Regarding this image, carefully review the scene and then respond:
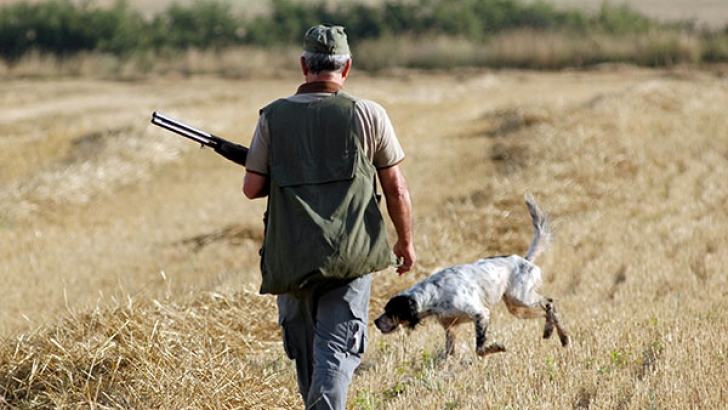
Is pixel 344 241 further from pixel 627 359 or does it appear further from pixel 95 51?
pixel 95 51

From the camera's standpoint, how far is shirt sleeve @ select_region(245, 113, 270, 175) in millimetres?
4285

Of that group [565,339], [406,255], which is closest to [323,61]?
[406,255]

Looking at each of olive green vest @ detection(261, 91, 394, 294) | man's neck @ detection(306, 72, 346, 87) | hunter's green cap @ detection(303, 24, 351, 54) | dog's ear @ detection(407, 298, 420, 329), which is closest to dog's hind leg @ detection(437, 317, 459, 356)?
dog's ear @ detection(407, 298, 420, 329)

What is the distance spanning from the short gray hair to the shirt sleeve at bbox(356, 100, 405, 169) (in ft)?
0.63

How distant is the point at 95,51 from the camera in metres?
36.1

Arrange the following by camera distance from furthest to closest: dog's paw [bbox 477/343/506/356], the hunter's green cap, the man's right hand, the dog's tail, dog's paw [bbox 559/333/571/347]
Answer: the dog's tail < dog's paw [bbox 559/333/571/347] < dog's paw [bbox 477/343/506/356] < the man's right hand < the hunter's green cap

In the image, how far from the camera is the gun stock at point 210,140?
181 inches

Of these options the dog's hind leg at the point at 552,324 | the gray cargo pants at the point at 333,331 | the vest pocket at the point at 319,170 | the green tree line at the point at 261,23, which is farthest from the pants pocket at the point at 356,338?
the green tree line at the point at 261,23

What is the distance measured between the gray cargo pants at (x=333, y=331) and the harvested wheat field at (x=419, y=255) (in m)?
0.63

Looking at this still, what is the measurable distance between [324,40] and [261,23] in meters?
36.2

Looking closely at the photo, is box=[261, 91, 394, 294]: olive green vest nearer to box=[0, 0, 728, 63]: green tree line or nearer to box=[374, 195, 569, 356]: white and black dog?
box=[374, 195, 569, 356]: white and black dog

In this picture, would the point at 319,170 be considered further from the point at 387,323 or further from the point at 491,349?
the point at 491,349

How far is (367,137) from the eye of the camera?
14.1 ft

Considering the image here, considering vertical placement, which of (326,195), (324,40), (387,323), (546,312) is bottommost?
(546,312)
